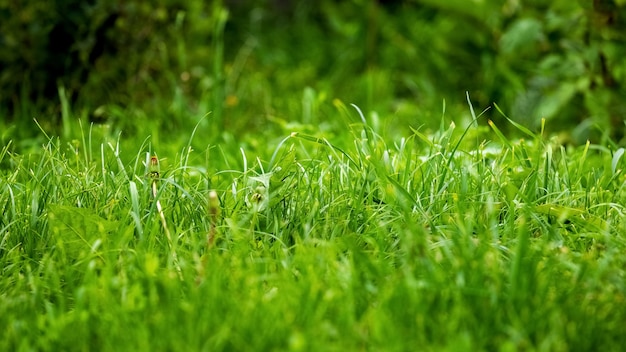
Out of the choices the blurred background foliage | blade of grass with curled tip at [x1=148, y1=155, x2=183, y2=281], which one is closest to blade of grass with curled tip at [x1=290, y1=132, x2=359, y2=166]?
blade of grass with curled tip at [x1=148, y1=155, x2=183, y2=281]

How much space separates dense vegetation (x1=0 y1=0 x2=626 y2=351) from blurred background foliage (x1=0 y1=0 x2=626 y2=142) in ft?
0.04

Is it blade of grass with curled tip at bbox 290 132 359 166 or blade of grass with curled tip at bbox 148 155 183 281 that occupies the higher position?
blade of grass with curled tip at bbox 290 132 359 166

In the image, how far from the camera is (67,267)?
7.06 feet

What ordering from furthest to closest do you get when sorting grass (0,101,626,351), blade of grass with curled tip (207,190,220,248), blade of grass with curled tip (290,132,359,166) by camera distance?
blade of grass with curled tip (290,132,359,166) < blade of grass with curled tip (207,190,220,248) < grass (0,101,626,351)

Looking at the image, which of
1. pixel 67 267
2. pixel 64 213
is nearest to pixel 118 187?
pixel 64 213

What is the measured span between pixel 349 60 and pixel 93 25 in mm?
1952

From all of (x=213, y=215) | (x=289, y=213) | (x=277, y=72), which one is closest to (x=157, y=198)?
(x=213, y=215)

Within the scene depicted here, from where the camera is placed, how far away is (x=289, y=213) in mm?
2428

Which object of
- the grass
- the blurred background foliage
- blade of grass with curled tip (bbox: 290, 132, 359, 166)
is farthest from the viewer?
the blurred background foliage

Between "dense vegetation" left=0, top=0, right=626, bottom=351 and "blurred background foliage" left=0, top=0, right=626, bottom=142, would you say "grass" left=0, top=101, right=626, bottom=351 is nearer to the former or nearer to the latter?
"dense vegetation" left=0, top=0, right=626, bottom=351

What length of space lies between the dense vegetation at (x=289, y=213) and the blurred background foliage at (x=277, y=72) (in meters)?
0.01

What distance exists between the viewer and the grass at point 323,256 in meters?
1.80

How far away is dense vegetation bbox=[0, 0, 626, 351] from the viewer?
183cm

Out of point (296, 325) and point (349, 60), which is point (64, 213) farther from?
point (349, 60)
